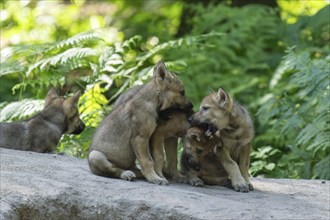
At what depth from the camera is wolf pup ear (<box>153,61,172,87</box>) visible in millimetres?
7208

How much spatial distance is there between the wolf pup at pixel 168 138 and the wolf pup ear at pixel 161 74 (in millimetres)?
261

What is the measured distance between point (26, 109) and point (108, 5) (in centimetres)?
627

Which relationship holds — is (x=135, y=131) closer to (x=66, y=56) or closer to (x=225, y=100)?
(x=225, y=100)

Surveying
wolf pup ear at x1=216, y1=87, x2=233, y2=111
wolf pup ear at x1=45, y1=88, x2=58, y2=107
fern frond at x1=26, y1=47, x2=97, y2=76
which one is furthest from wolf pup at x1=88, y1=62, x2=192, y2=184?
fern frond at x1=26, y1=47, x2=97, y2=76

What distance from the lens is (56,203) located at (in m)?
6.20

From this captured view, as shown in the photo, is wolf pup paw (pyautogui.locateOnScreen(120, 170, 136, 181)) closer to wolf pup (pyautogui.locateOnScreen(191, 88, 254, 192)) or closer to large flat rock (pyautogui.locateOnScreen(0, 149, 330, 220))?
large flat rock (pyautogui.locateOnScreen(0, 149, 330, 220))

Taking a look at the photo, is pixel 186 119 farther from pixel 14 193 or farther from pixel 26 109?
pixel 26 109

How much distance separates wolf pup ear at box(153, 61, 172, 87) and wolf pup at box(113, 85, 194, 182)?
0.26 meters

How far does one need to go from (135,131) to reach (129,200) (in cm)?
95

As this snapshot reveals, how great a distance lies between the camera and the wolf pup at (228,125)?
7.12 meters

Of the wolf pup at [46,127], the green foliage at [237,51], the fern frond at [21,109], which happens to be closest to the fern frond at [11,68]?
the fern frond at [21,109]

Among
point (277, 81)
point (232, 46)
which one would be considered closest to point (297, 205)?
point (277, 81)

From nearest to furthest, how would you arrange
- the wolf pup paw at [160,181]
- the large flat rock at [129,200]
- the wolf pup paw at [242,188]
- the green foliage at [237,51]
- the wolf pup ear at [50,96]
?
the large flat rock at [129,200]
the wolf pup paw at [160,181]
the wolf pup paw at [242,188]
the wolf pup ear at [50,96]
the green foliage at [237,51]

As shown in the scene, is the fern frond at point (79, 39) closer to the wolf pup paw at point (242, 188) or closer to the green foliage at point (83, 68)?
the green foliage at point (83, 68)
